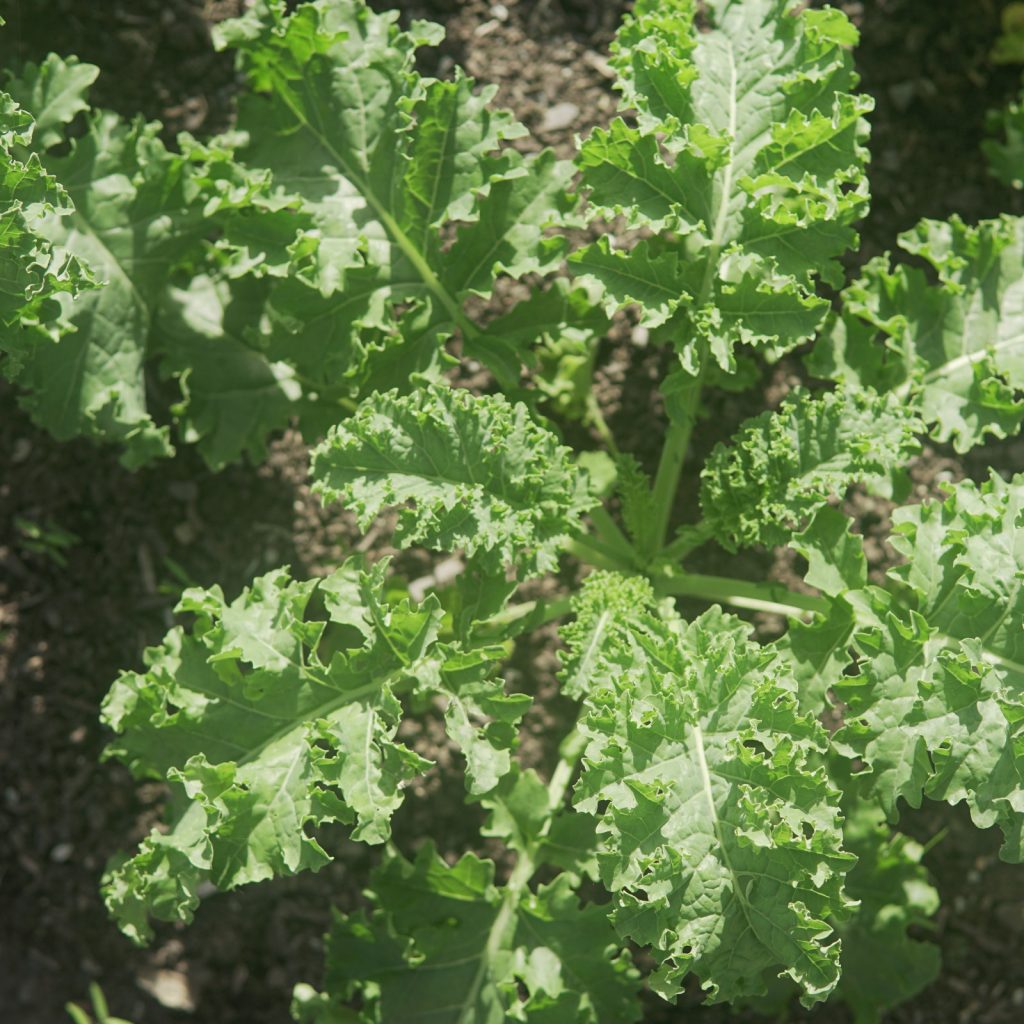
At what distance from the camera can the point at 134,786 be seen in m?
4.00

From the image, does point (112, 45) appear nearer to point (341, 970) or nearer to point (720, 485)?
point (720, 485)

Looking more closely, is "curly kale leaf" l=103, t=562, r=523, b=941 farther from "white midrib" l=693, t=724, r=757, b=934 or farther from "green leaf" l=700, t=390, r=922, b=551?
"green leaf" l=700, t=390, r=922, b=551

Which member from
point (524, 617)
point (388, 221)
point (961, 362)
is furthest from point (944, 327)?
point (388, 221)

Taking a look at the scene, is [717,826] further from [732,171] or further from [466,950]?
[732,171]

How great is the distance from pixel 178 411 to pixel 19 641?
1.18 meters

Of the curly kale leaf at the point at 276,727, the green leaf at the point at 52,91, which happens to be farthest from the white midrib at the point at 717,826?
the green leaf at the point at 52,91

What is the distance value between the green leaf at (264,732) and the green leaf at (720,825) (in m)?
0.48

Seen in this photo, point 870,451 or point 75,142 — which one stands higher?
point 75,142

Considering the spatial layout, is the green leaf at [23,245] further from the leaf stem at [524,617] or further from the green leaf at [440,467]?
the leaf stem at [524,617]

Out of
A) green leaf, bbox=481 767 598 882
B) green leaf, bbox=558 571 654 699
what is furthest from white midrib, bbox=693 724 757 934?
green leaf, bbox=481 767 598 882

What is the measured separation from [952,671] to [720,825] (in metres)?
0.61

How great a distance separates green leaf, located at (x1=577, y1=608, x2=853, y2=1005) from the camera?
2.49 m

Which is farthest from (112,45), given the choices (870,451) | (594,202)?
(870,451)

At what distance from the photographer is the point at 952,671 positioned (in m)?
2.58
